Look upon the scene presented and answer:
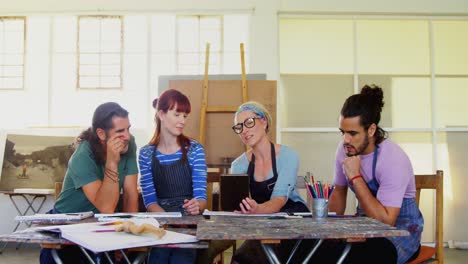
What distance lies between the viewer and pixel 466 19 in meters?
5.28

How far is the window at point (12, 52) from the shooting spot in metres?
5.93

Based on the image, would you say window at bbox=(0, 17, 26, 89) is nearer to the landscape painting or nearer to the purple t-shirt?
the landscape painting

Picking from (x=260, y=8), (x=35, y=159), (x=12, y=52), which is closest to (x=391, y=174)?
Result: (x=260, y=8)

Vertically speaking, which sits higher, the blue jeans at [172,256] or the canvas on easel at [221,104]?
the canvas on easel at [221,104]

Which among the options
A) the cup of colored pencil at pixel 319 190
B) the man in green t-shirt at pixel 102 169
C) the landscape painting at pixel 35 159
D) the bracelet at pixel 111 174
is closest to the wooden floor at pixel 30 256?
the landscape painting at pixel 35 159

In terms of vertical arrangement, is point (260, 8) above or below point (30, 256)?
above

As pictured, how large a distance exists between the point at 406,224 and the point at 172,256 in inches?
36.9

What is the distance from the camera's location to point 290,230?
1.39 meters

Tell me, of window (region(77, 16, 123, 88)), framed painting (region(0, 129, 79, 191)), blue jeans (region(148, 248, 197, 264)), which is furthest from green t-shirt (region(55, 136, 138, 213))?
window (region(77, 16, 123, 88))

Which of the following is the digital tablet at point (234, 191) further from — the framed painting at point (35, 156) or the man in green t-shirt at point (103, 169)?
the framed painting at point (35, 156)

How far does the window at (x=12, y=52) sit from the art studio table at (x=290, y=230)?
16.7 ft

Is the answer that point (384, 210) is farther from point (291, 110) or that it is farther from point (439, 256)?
point (291, 110)

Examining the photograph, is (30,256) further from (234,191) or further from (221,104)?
(234,191)

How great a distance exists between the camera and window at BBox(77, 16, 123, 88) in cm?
596
